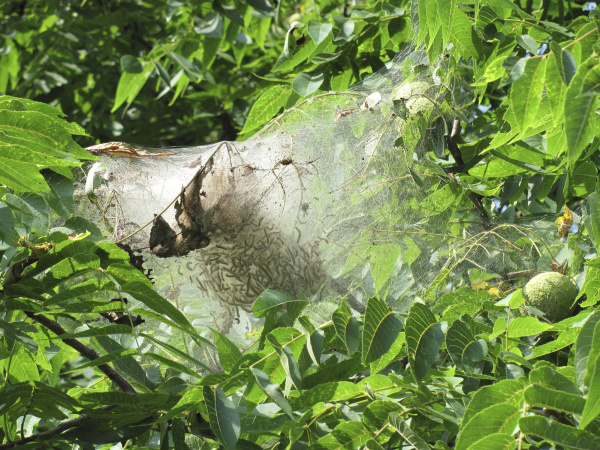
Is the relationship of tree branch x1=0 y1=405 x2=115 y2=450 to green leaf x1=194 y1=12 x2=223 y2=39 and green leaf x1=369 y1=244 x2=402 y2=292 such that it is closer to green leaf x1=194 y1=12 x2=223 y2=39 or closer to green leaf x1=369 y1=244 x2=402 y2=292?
green leaf x1=369 y1=244 x2=402 y2=292

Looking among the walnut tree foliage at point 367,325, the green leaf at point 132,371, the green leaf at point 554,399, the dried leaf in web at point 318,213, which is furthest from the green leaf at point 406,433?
the dried leaf in web at point 318,213

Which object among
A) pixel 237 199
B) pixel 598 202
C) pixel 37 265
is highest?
pixel 598 202

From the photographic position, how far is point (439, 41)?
6.69 ft

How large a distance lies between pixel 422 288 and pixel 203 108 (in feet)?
10.5

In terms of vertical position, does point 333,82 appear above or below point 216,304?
above

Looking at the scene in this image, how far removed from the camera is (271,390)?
139 cm

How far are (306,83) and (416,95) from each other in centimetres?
53

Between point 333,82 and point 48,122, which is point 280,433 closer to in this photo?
point 48,122

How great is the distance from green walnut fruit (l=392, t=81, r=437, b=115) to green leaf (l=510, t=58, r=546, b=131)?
943 millimetres

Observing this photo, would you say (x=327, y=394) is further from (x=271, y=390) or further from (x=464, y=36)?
(x=464, y=36)

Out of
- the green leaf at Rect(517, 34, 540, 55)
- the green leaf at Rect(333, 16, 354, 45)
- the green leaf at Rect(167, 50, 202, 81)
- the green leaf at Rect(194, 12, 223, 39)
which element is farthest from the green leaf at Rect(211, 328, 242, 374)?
the green leaf at Rect(194, 12, 223, 39)

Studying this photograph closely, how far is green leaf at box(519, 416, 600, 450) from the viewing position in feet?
3.54

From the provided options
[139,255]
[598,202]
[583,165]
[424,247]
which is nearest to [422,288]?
[424,247]

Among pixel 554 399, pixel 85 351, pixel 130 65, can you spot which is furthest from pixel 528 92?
pixel 130 65
